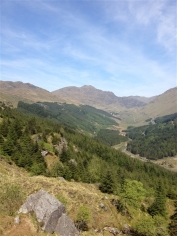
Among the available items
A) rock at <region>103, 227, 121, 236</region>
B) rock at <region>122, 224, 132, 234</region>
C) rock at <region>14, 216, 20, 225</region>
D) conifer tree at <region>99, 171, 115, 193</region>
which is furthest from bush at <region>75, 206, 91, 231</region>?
conifer tree at <region>99, 171, 115, 193</region>

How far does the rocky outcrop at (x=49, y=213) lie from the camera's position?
38.3 metres

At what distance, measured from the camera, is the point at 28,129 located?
13588cm

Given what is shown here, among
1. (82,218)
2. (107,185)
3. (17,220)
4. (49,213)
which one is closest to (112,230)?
(82,218)

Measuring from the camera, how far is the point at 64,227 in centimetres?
3978

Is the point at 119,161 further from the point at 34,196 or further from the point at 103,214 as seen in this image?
the point at 34,196

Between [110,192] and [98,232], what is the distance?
37645 millimetres

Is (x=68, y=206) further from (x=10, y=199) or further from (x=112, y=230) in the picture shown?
(x=10, y=199)

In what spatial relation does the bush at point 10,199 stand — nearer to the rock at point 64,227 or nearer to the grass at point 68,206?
the grass at point 68,206

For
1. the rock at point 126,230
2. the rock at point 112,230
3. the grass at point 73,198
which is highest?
the grass at point 73,198

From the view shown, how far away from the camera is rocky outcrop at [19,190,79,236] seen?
38312 millimetres

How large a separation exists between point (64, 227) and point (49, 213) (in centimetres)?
454

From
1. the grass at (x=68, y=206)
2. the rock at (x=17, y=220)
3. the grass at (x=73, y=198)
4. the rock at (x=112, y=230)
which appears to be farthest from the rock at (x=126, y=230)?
the rock at (x=17, y=220)

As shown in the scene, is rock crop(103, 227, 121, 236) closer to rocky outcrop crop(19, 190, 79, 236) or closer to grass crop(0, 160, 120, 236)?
grass crop(0, 160, 120, 236)

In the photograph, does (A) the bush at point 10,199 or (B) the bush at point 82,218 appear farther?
(B) the bush at point 82,218
